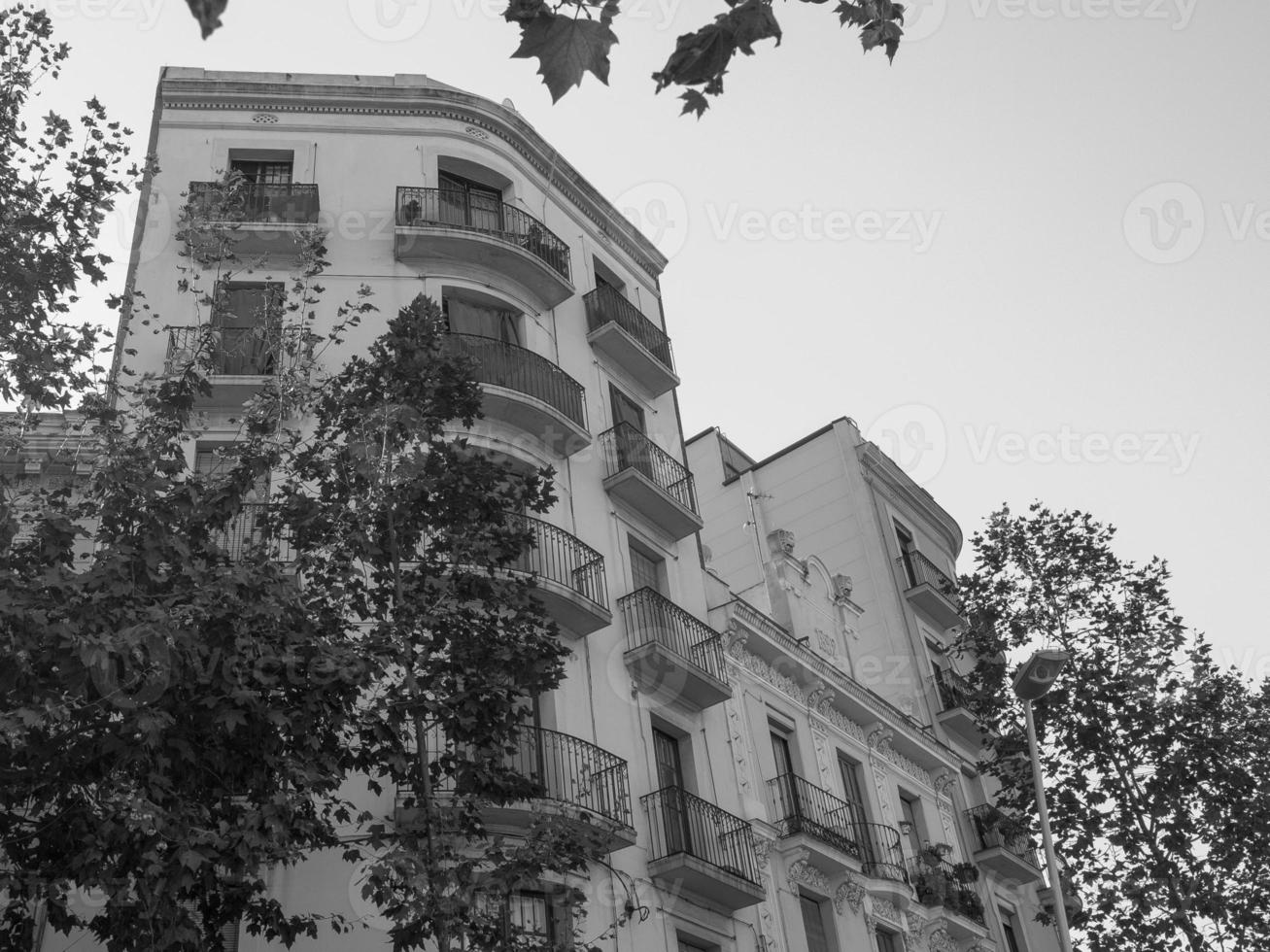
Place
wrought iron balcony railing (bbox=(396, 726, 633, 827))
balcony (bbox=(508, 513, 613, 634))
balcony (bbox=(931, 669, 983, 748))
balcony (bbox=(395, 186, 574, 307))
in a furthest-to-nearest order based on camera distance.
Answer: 1. balcony (bbox=(931, 669, 983, 748))
2. balcony (bbox=(395, 186, 574, 307))
3. balcony (bbox=(508, 513, 613, 634))
4. wrought iron balcony railing (bbox=(396, 726, 633, 827))

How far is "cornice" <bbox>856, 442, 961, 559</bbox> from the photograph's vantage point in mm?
30906

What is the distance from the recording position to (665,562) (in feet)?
70.1

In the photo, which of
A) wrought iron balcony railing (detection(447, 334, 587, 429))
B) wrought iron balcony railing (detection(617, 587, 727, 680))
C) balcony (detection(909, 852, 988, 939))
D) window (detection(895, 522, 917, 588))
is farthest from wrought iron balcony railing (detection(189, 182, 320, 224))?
window (detection(895, 522, 917, 588))

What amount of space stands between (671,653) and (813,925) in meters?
4.86

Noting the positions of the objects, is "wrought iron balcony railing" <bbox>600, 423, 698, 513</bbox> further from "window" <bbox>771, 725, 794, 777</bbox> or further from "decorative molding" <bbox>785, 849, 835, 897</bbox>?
"decorative molding" <bbox>785, 849, 835, 897</bbox>

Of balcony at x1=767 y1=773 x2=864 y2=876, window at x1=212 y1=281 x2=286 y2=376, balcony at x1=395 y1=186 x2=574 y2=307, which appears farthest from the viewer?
balcony at x1=395 y1=186 x2=574 y2=307

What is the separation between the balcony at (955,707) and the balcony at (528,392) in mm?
12126

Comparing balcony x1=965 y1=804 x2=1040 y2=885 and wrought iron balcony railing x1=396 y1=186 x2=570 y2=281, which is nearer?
wrought iron balcony railing x1=396 y1=186 x2=570 y2=281

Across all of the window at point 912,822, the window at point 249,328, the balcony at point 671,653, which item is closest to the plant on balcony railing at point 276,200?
the window at point 249,328

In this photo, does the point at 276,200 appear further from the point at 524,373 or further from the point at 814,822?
the point at 814,822

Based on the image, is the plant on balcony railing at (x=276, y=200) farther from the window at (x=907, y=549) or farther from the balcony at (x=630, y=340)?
the window at (x=907, y=549)

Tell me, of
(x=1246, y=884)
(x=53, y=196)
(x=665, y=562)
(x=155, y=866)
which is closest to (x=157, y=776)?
(x=155, y=866)

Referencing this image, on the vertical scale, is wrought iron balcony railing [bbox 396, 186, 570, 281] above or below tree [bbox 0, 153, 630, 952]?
above

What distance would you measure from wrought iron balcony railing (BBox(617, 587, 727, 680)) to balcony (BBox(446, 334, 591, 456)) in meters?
2.53
